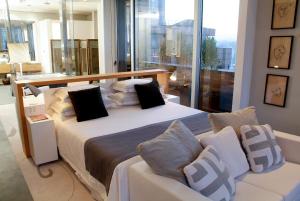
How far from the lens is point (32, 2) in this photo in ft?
17.1

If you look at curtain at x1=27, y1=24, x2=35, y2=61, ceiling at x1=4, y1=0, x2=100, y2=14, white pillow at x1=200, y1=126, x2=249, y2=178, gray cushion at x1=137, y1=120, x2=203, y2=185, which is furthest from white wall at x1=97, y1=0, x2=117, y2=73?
gray cushion at x1=137, y1=120, x2=203, y2=185

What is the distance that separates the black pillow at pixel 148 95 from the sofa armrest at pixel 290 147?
1667mm

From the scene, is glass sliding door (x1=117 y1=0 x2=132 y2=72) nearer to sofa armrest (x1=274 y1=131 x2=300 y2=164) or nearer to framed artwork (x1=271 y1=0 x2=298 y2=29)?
framed artwork (x1=271 y1=0 x2=298 y2=29)

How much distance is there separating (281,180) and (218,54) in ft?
7.80

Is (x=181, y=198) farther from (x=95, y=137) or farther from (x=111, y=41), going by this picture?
(x=111, y=41)


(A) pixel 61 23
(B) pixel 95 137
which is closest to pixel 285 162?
(B) pixel 95 137

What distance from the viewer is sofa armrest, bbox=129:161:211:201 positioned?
1.40 metres

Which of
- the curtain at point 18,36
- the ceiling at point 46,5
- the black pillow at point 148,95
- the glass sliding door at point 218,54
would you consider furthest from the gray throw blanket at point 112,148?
the ceiling at point 46,5

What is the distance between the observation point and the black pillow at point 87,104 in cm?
287

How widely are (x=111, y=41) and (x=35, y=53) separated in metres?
1.66

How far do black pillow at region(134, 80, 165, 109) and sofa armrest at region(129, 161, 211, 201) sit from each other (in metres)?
1.66

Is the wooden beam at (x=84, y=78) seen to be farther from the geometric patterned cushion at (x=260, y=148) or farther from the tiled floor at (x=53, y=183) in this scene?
the geometric patterned cushion at (x=260, y=148)

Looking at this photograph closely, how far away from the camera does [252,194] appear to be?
5.48 feet

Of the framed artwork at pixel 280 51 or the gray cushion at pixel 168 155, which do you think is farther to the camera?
the framed artwork at pixel 280 51
